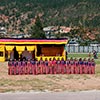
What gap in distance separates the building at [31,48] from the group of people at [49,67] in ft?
52.7

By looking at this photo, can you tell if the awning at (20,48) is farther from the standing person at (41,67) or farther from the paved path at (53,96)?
the paved path at (53,96)

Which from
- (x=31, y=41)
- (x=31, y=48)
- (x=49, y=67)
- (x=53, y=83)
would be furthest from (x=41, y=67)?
(x=31, y=41)

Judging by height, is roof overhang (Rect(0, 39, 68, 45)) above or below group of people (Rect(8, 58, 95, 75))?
above

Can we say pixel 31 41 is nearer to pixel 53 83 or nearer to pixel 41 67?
pixel 41 67

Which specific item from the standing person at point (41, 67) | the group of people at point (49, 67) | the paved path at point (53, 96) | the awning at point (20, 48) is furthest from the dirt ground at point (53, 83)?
the awning at point (20, 48)

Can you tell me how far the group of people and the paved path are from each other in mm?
10245

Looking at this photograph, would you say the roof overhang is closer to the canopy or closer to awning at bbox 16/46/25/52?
the canopy

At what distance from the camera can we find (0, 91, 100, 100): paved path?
17.0 m

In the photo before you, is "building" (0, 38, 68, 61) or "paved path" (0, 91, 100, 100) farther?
"building" (0, 38, 68, 61)

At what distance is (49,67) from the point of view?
96.6 feet

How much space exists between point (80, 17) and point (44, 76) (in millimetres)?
155188

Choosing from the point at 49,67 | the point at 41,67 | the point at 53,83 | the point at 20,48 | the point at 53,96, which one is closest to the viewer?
the point at 53,96

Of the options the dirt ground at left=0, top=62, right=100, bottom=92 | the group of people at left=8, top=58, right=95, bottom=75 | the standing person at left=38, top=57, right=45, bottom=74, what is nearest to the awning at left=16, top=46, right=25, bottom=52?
the group of people at left=8, top=58, right=95, bottom=75

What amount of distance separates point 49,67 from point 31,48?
16727mm
